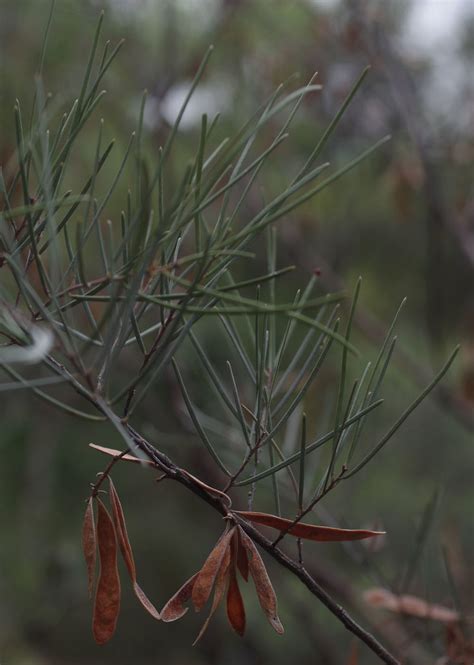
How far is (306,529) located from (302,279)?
2.13m

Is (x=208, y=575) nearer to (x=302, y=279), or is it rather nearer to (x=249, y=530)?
(x=249, y=530)

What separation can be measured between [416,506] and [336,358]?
1.87 ft

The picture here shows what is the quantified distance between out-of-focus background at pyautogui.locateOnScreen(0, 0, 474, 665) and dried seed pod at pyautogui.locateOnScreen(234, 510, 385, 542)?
0.18 metres

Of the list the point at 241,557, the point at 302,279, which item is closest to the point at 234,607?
the point at 241,557

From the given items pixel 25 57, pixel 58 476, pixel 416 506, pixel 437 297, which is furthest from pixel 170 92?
pixel 58 476

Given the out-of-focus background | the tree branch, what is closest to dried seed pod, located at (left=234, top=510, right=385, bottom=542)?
the tree branch

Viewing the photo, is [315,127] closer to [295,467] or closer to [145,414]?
[145,414]

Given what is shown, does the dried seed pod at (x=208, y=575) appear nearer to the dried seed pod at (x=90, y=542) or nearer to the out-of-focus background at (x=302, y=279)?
the dried seed pod at (x=90, y=542)

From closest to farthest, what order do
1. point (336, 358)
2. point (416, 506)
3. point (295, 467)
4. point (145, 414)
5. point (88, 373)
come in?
point (88, 373), point (295, 467), point (145, 414), point (336, 358), point (416, 506)

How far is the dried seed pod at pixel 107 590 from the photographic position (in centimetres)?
22

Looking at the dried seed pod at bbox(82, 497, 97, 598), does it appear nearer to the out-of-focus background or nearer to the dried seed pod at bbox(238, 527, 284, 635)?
the dried seed pod at bbox(238, 527, 284, 635)

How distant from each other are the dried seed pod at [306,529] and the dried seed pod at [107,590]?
0.04 meters

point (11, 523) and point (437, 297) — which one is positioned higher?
point (437, 297)

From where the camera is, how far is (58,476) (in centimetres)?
275
